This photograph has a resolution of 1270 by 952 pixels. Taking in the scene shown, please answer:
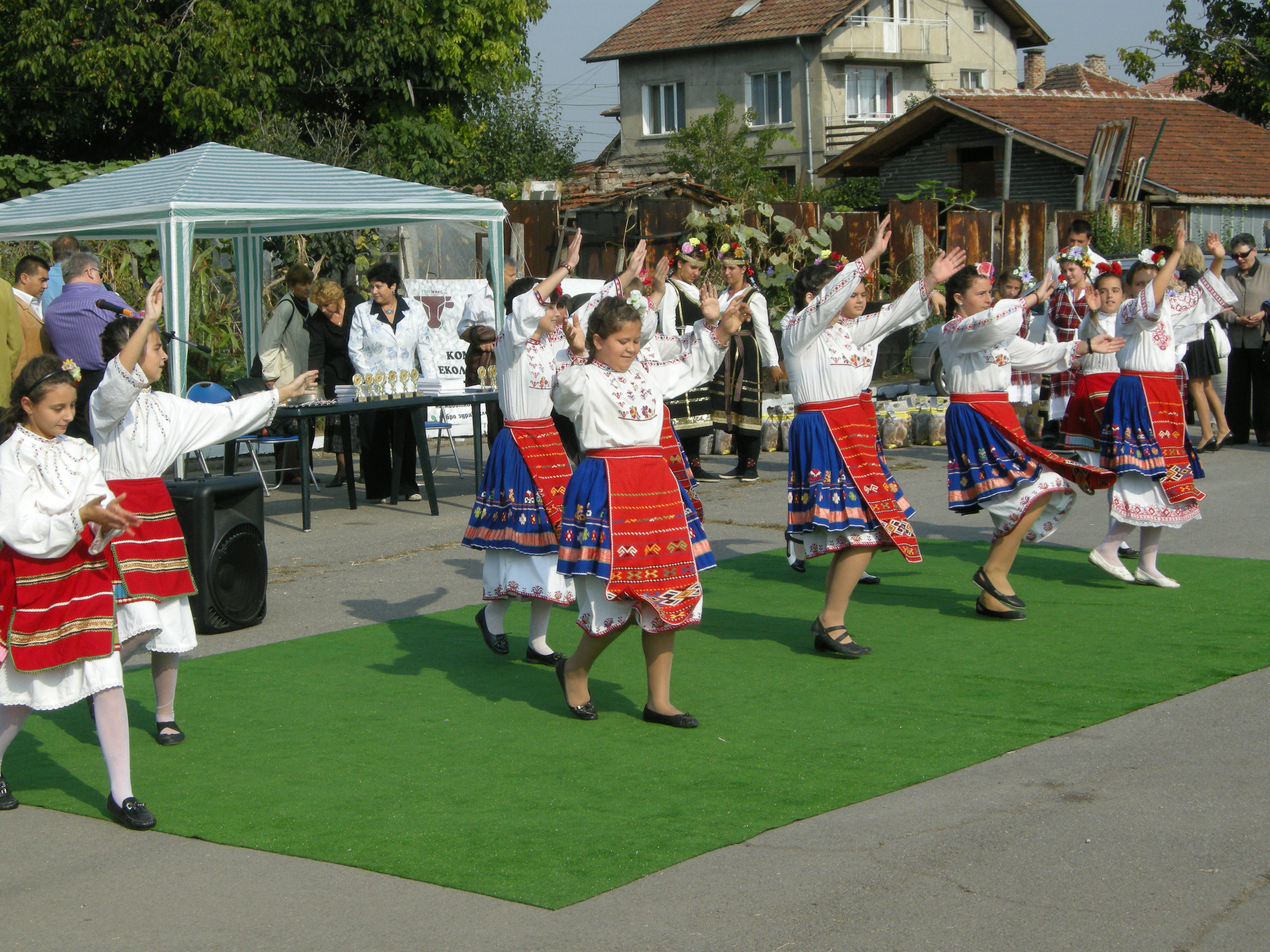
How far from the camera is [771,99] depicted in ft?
133

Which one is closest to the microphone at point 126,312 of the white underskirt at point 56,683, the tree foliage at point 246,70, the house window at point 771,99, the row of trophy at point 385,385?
the white underskirt at point 56,683

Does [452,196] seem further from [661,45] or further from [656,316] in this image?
[661,45]

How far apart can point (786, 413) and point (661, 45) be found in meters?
29.6

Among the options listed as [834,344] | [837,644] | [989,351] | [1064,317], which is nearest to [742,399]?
[1064,317]

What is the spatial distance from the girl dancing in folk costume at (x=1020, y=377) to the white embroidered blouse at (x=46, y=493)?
19.9ft

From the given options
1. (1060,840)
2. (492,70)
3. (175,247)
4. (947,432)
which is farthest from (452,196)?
(492,70)

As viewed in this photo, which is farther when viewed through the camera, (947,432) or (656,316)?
(947,432)

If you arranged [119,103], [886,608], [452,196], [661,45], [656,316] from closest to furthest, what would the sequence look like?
[656,316]
[886,608]
[452,196]
[119,103]
[661,45]

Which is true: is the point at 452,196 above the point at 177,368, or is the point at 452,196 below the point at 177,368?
above

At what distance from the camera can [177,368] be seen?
9.48 meters

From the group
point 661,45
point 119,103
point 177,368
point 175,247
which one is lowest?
point 177,368

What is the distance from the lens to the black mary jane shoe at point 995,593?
22.7 feet

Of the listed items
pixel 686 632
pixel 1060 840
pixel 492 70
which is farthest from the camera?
pixel 492 70

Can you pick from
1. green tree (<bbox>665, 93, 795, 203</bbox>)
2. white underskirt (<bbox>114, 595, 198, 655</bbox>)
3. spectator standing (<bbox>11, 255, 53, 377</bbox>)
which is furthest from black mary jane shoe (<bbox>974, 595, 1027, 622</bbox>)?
green tree (<bbox>665, 93, 795, 203</bbox>)
